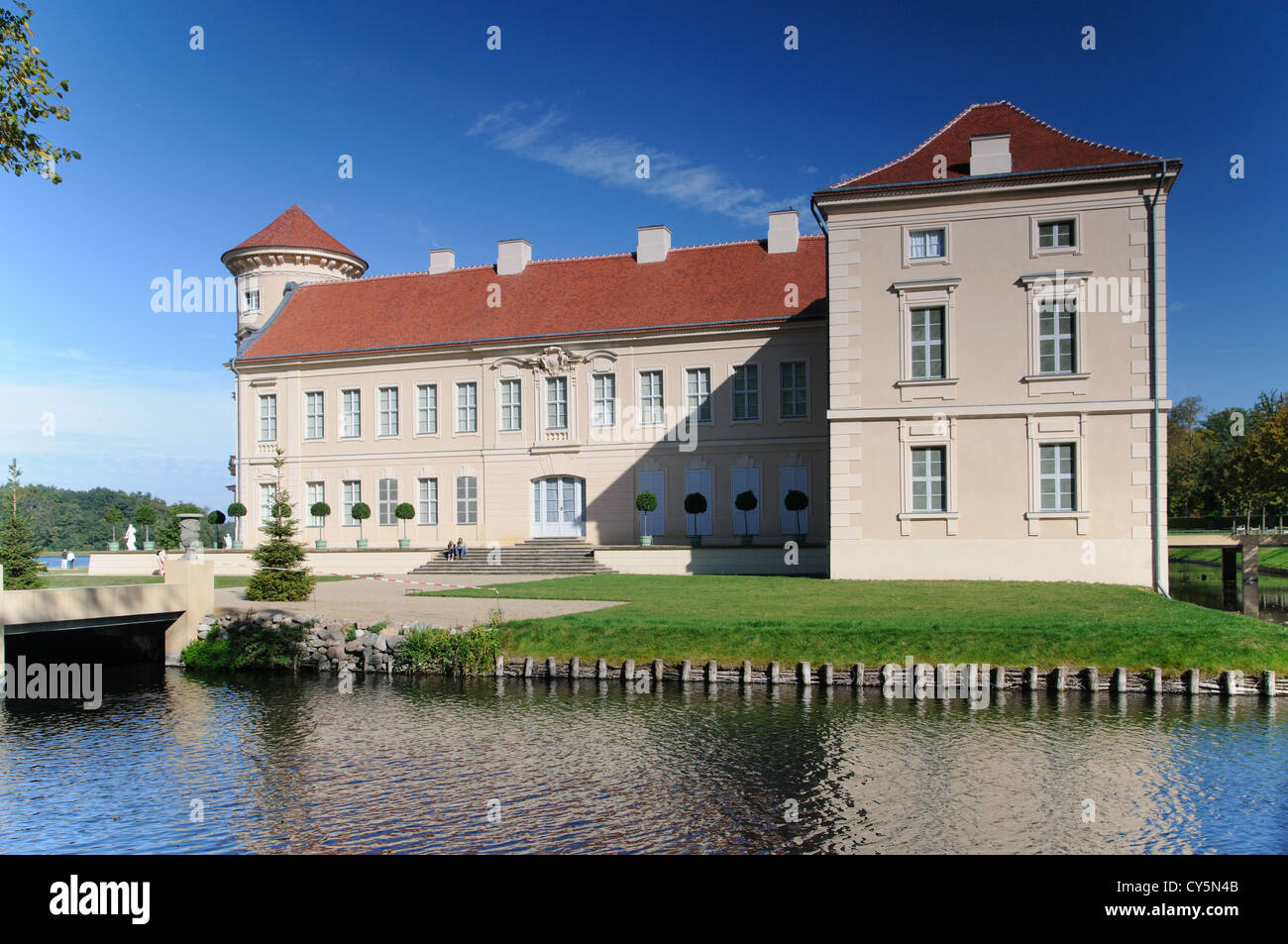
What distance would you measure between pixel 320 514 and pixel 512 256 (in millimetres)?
11881

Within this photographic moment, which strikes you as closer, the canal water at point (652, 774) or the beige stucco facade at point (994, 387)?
the canal water at point (652, 774)

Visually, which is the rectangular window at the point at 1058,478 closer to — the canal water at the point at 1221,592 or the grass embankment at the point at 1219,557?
the canal water at the point at 1221,592

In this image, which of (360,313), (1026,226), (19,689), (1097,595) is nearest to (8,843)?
(19,689)

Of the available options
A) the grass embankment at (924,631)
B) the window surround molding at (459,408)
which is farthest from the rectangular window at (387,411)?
the grass embankment at (924,631)

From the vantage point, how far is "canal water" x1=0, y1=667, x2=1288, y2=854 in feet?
28.8

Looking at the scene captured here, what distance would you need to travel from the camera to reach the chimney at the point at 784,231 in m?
34.6

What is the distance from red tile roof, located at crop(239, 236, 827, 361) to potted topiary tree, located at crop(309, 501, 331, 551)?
18.3 feet

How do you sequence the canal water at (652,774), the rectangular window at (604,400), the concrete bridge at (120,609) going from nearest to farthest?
the canal water at (652,774) < the concrete bridge at (120,609) < the rectangular window at (604,400)

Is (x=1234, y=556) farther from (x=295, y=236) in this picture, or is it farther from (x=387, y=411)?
(x=295, y=236)

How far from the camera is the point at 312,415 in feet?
124

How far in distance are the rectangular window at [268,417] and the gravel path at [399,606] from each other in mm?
13785

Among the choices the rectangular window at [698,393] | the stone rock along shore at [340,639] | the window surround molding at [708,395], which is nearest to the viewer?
the stone rock along shore at [340,639]

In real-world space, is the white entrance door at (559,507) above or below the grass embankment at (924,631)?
above

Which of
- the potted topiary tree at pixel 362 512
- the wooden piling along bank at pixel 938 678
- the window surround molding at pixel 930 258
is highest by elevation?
the window surround molding at pixel 930 258
